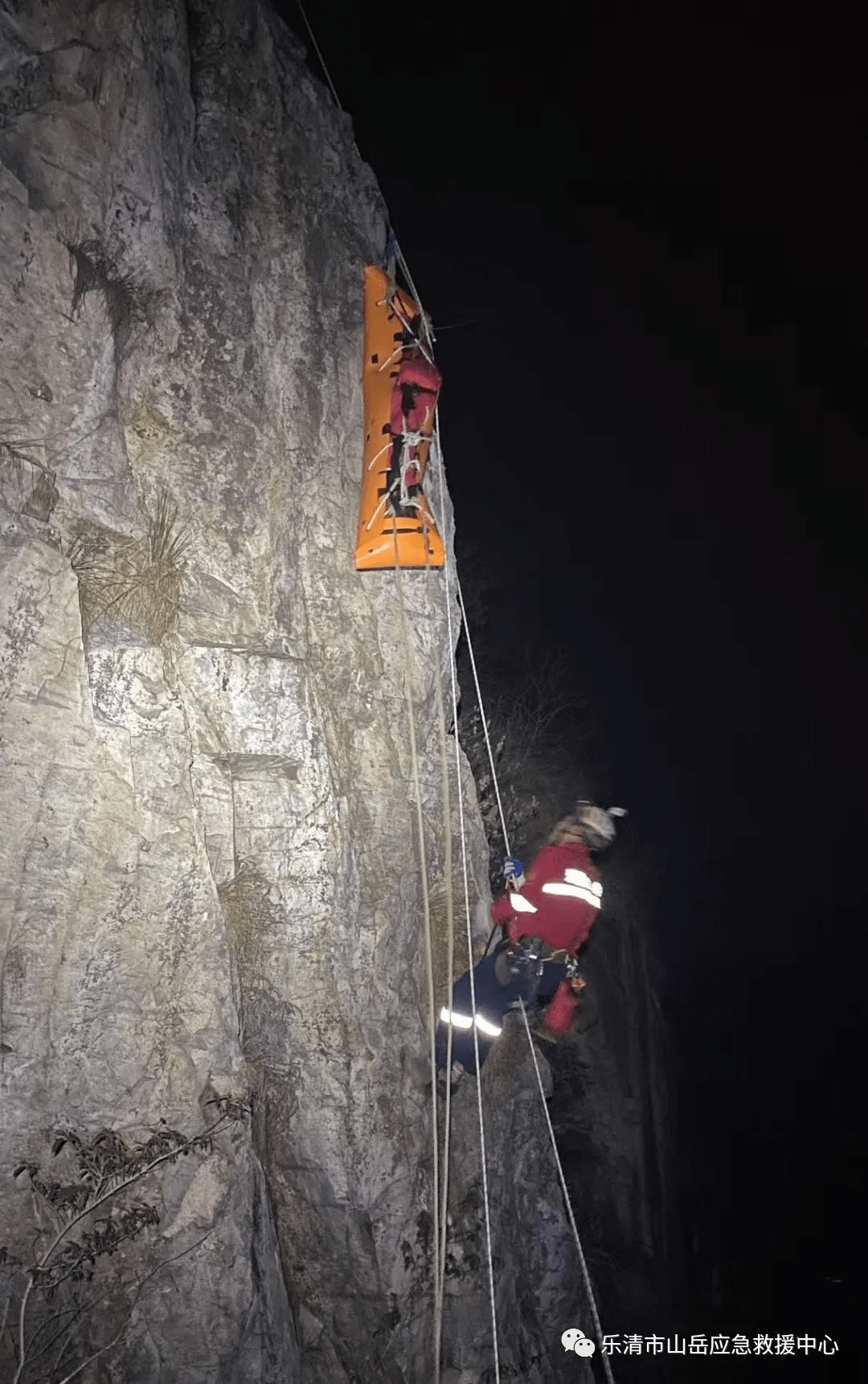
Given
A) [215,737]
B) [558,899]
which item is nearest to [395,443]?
[215,737]

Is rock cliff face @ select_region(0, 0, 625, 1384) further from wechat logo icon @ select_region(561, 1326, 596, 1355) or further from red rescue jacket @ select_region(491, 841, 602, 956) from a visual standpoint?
red rescue jacket @ select_region(491, 841, 602, 956)

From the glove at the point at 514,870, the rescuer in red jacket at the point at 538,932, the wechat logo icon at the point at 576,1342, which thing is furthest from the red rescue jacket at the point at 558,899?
the wechat logo icon at the point at 576,1342

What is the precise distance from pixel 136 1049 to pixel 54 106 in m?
6.07

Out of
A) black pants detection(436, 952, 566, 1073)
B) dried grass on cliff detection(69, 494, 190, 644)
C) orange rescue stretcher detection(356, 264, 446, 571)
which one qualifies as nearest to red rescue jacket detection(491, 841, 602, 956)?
black pants detection(436, 952, 566, 1073)

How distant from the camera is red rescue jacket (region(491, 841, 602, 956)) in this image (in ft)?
20.1

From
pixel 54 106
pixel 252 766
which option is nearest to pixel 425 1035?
pixel 252 766

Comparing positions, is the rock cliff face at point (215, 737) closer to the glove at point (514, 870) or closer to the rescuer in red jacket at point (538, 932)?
the rescuer in red jacket at point (538, 932)

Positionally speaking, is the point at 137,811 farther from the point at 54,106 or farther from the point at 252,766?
the point at 54,106

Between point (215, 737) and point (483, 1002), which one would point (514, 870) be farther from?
point (215, 737)

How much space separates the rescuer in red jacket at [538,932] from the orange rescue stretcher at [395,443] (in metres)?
2.49

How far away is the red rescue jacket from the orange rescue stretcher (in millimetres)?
2549

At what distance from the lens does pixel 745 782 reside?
17.9m

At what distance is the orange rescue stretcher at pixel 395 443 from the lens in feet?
19.1

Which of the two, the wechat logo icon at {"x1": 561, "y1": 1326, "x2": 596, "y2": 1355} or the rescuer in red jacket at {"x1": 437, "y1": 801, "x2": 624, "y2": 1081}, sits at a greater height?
the rescuer in red jacket at {"x1": 437, "y1": 801, "x2": 624, "y2": 1081}
